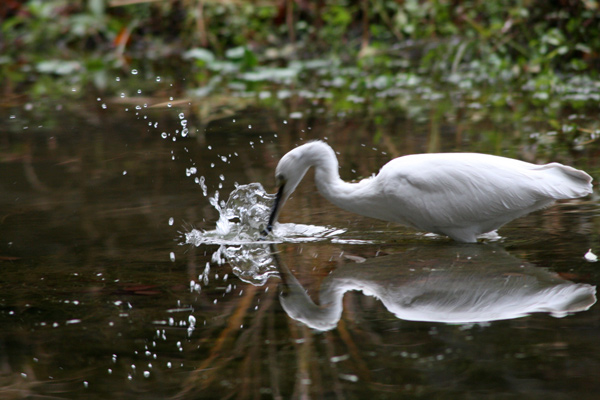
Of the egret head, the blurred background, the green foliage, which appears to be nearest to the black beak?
the egret head

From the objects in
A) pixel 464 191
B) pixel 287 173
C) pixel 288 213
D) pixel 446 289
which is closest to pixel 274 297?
pixel 446 289

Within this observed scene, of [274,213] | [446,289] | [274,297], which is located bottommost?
[274,213]

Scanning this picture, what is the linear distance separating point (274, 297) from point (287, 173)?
1177 mm

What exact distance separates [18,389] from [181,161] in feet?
13.9

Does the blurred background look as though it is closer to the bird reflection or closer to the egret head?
the bird reflection

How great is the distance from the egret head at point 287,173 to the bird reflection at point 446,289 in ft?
2.11

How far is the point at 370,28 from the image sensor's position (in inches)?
523

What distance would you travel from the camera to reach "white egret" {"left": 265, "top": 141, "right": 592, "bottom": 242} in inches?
184

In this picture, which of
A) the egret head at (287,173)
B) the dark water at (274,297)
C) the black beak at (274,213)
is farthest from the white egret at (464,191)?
the black beak at (274,213)

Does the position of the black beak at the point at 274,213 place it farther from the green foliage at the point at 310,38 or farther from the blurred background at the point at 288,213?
the green foliage at the point at 310,38

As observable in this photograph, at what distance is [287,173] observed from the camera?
512cm

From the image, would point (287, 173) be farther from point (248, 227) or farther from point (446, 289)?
point (446, 289)

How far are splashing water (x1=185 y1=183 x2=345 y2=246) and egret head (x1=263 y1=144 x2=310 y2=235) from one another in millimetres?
111

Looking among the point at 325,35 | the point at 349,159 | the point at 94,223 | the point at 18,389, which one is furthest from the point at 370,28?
the point at 18,389
